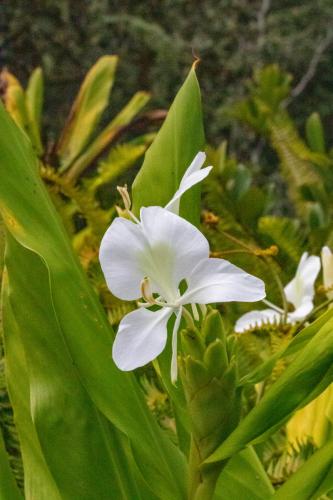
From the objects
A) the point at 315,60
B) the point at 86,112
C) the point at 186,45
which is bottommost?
the point at 86,112

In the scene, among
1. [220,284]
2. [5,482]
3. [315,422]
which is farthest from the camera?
[315,422]

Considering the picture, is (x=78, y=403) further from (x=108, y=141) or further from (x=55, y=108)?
(x=55, y=108)

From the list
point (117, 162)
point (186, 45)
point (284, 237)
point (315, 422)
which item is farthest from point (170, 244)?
point (186, 45)

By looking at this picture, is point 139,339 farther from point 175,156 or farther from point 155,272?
point 175,156

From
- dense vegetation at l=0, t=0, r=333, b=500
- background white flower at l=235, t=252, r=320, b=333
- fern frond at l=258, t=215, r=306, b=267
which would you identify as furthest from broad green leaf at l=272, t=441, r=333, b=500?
fern frond at l=258, t=215, r=306, b=267

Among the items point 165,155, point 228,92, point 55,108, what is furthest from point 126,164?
point 228,92

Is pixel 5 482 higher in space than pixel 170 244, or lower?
lower

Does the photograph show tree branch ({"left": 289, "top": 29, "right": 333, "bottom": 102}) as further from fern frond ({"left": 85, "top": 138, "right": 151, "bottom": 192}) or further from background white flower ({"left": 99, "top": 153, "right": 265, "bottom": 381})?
background white flower ({"left": 99, "top": 153, "right": 265, "bottom": 381})

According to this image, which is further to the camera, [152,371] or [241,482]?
[152,371]
